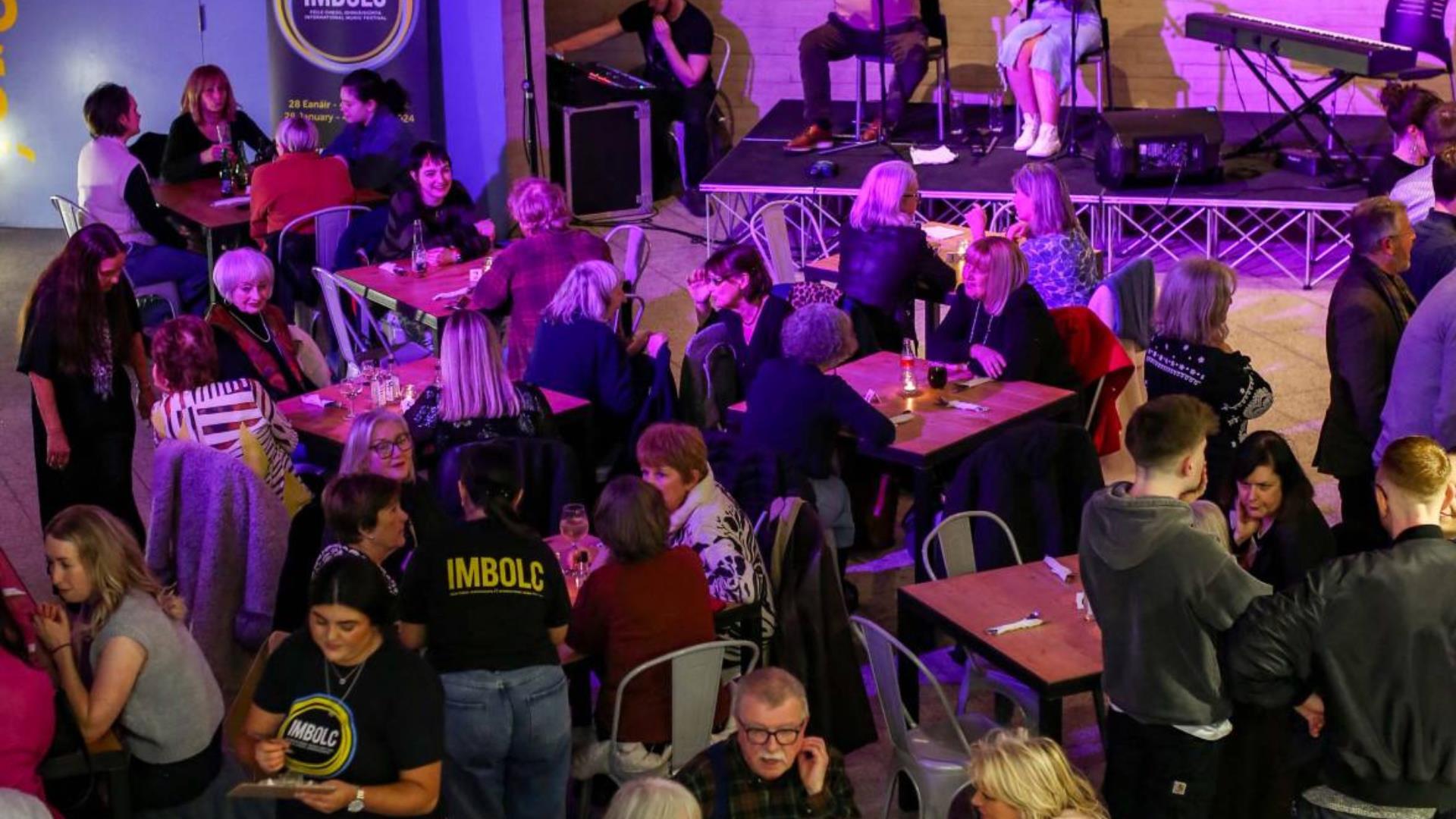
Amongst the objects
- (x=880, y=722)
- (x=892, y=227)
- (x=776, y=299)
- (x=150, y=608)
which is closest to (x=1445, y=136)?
(x=892, y=227)

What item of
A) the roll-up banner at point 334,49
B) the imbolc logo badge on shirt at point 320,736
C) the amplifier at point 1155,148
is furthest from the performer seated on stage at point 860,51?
the imbolc logo badge on shirt at point 320,736

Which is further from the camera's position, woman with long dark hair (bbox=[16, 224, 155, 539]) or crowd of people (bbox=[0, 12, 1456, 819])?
woman with long dark hair (bbox=[16, 224, 155, 539])

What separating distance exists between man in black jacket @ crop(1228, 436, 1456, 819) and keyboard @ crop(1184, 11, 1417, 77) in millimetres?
6722

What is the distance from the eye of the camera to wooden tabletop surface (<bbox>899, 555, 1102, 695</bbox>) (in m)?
4.41

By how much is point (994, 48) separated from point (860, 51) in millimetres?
1317

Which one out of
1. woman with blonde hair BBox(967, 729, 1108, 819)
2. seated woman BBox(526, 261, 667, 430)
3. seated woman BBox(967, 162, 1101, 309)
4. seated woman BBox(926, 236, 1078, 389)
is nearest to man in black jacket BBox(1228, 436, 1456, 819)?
woman with blonde hair BBox(967, 729, 1108, 819)

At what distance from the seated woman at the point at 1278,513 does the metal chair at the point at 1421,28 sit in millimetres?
6572

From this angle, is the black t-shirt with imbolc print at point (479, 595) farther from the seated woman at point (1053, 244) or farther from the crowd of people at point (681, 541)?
the seated woman at point (1053, 244)

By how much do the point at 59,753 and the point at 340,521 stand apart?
82cm

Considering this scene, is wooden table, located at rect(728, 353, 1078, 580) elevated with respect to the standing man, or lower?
lower

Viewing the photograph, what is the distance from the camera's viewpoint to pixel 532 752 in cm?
429

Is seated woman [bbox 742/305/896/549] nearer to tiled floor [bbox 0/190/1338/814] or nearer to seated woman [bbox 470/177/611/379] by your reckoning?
tiled floor [bbox 0/190/1338/814]

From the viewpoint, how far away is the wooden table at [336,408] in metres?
6.07

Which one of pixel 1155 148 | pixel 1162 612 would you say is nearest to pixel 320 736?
pixel 1162 612
